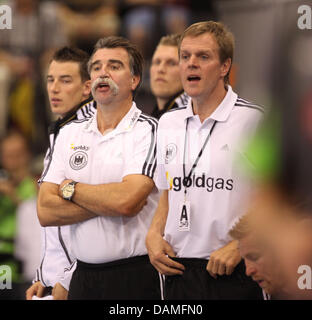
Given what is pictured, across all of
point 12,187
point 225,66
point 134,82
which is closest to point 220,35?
point 225,66

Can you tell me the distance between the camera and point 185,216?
75.5 inches

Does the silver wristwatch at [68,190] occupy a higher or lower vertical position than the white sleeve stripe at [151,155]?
lower

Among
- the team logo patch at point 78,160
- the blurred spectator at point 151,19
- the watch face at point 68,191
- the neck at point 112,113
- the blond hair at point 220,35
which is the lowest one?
the watch face at point 68,191

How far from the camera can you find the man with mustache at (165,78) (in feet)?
6.71

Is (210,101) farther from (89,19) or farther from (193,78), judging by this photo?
(89,19)

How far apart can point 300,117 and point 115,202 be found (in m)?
0.64

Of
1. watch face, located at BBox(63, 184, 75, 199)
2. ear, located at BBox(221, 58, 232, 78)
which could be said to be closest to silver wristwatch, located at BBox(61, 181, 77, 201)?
watch face, located at BBox(63, 184, 75, 199)

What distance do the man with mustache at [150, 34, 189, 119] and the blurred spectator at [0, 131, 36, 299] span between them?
0.46 metres

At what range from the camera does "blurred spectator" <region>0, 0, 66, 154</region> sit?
2.03 m

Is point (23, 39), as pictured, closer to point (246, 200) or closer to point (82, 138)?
point (82, 138)

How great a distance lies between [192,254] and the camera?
1.93 metres

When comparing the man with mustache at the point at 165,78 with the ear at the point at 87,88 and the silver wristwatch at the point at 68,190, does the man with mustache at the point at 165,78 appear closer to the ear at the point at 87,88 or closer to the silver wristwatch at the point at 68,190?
the ear at the point at 87,88

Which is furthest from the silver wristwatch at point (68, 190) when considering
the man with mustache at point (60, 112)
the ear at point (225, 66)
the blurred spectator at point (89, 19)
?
the ear at point (225, 66)

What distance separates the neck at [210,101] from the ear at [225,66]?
4cm
